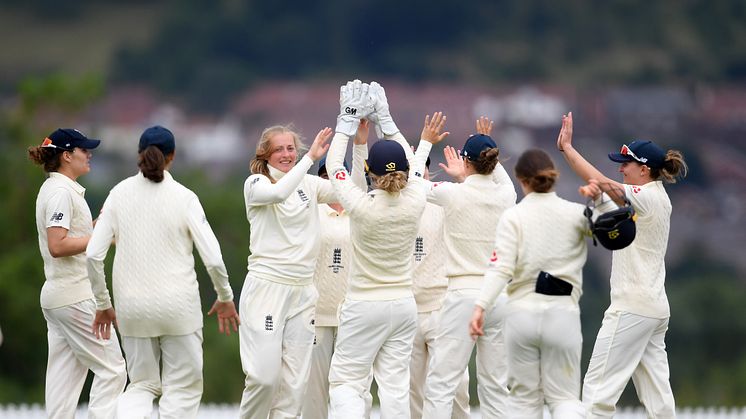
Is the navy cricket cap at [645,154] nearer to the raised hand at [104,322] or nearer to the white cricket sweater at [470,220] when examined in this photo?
the white cricket sweater at [470,220]

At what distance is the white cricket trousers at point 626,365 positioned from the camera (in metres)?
10.4

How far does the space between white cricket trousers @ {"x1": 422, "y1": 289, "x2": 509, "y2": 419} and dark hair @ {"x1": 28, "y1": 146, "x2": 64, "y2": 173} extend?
131 inches

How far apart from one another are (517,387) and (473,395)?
2630 centimetres

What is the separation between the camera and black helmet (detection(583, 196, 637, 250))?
9148mm

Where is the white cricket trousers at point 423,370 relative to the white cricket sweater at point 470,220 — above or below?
below

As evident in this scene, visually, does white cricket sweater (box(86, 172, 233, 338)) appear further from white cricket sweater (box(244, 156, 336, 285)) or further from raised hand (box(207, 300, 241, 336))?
white cricket sweater (box(244, 156, 336, 285))

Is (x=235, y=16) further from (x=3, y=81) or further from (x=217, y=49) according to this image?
(x=3, y=81)

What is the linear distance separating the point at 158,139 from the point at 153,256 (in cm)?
87

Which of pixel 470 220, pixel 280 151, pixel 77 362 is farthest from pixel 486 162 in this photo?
pixel 77 362

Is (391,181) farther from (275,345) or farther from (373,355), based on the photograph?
(275,345)

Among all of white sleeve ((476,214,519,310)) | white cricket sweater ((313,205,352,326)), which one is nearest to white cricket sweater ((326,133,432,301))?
white sleeve ((476,214,519,310))

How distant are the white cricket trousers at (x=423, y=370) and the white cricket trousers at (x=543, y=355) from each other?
4.47ft

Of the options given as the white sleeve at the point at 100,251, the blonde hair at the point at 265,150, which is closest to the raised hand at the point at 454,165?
the blonde hair at the point at 265,150

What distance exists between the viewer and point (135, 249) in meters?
9.80
